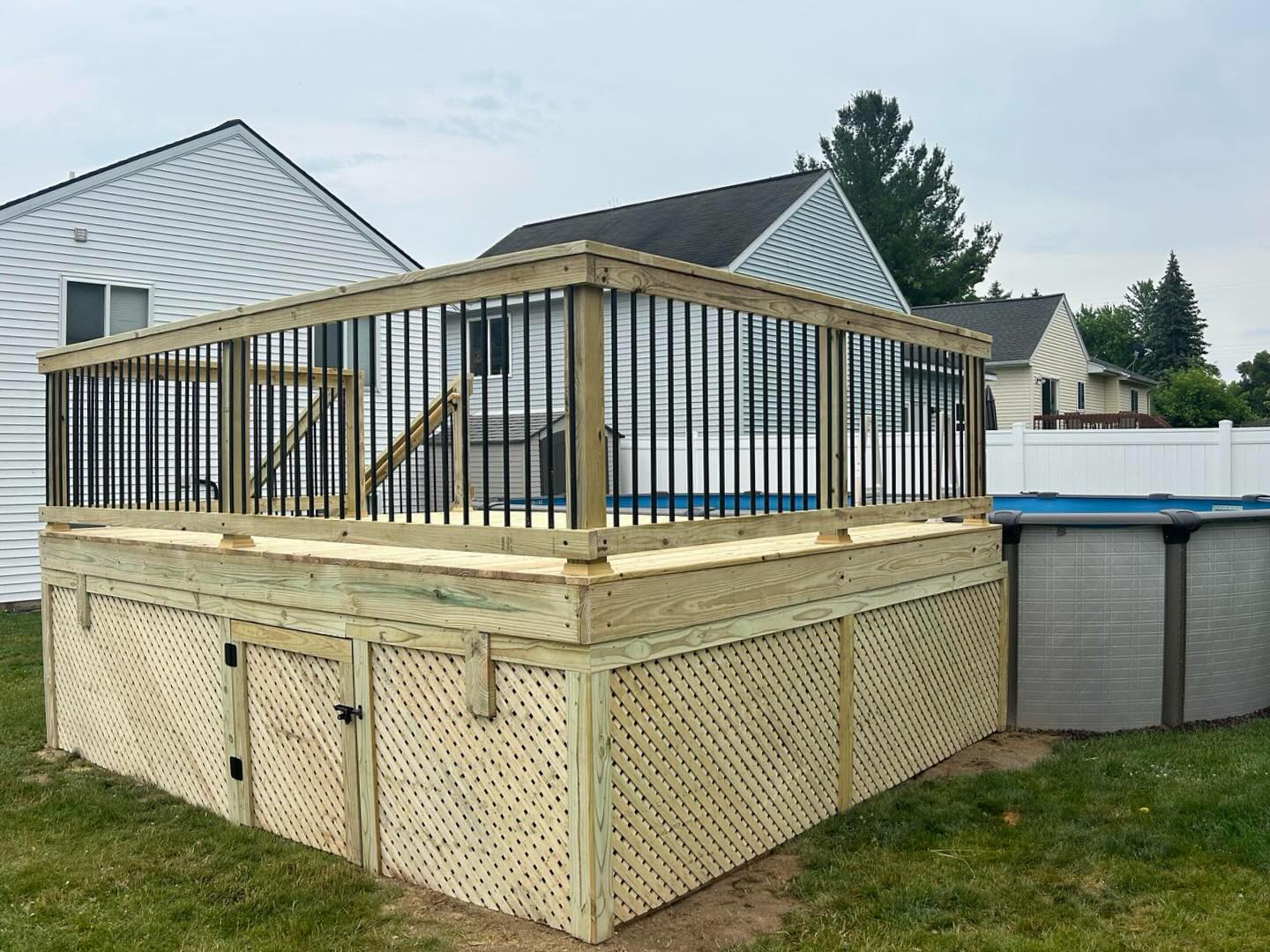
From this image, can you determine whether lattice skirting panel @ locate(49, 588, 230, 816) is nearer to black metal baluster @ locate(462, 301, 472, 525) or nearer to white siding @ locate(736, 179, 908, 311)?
black metal baluster @ locate(462, 301, 472, 525)

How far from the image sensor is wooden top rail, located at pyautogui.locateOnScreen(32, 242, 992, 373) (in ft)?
11.0

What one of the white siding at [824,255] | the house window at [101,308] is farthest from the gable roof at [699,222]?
the house window at [101,308]

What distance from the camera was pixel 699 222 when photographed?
18.6 meters

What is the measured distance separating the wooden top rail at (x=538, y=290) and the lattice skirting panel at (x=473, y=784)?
1.32 m

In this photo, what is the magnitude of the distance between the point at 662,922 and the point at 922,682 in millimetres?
2394

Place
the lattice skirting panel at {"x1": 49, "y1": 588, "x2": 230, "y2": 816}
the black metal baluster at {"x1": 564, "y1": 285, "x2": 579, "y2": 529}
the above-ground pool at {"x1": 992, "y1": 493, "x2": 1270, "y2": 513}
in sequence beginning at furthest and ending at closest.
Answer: the above-ground pool at {"x1": 992, "y1": 493, "x2": 1270, "y2": 513} → the lattice skirting panel at {"x1": 49, "y1": 588, "x2": 230, "y2": 816} → the black metal baluster at {"x1": 564, "y1": 285, "x2": 579, "y2": 529}

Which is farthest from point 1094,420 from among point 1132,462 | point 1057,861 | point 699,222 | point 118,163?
point 1057,861

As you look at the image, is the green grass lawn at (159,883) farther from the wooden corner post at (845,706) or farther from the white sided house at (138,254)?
the white sided house at (138,254)

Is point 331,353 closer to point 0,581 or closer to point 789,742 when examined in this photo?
point 0,581

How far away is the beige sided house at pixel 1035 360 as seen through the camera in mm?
28625

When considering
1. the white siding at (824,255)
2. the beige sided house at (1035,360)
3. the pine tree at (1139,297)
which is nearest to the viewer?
the white siding at (824,255)

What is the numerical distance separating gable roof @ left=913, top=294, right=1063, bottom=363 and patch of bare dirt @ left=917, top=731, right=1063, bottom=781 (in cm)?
2343

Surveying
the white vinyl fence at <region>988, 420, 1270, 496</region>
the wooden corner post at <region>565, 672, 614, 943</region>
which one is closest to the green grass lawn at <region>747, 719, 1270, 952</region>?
the wooden corner post at <region>565, 672, 614, 943</region>

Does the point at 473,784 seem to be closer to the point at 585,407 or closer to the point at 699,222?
the point at 585,407
